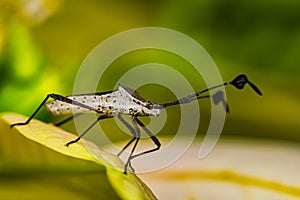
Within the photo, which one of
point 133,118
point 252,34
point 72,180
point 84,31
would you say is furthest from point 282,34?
point 72,180

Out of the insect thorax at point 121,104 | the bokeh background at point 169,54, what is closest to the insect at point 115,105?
the insect thorax at point 121,104

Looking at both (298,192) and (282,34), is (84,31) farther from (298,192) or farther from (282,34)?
(298,192)

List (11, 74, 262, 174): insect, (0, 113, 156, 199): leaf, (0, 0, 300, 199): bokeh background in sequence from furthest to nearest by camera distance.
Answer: (0, 0, 300, 199): bokeh background, (11, 74, 262, 174): insect, (0, 113, 156, 199): leaf

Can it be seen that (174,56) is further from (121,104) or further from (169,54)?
(121,104)

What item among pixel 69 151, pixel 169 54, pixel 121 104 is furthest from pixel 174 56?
pixel 69 151

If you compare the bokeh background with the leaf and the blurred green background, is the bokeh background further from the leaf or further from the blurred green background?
the leaf

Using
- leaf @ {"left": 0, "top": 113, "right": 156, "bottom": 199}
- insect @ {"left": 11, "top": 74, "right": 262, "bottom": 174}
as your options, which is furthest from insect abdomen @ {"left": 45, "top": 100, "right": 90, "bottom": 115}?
leaf @ {"left": 0, "top": 113, "right": 156, "bottom": 199}
